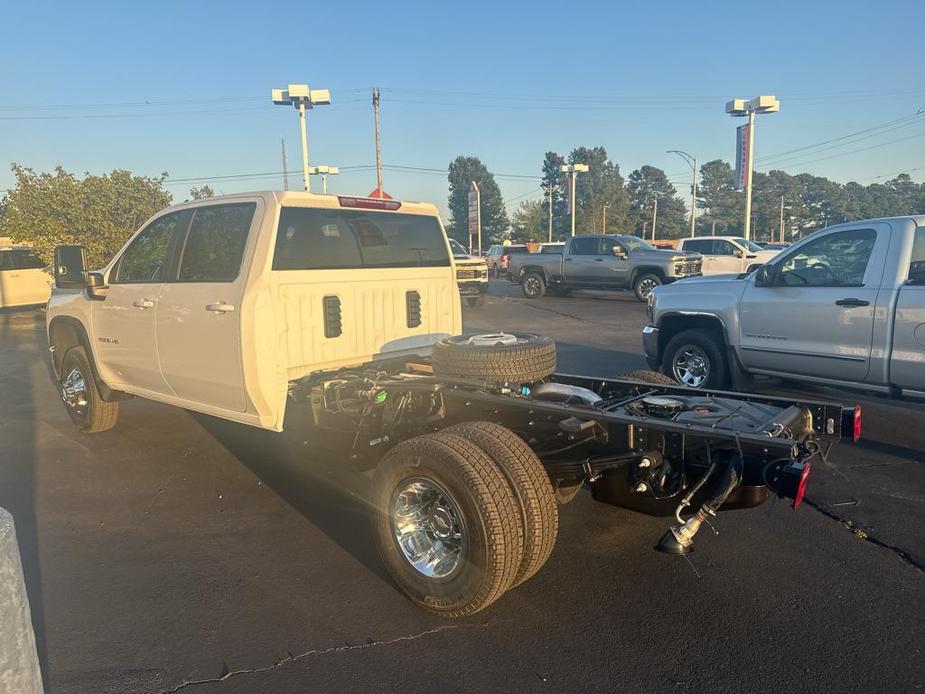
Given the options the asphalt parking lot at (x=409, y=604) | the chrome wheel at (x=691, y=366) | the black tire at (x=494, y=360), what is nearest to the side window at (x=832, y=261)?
the chrome wheel at (x=691, y=366)

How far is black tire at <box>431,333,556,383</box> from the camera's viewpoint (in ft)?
13.7

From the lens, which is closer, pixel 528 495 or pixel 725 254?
pixel 528 495

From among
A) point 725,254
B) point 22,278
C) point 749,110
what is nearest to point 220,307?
point 22,278

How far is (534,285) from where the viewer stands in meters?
23.1

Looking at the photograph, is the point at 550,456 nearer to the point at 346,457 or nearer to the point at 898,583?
the point at 346,457

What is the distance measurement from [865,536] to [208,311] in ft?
14.5

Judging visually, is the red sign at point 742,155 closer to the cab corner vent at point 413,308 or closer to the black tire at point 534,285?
the black tire at point 534,285

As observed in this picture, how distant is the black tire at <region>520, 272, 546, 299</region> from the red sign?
2063cm

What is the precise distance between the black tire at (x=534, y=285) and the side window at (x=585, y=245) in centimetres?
146

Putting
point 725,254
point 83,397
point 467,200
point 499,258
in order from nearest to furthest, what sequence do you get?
point 83,397
point 725,254
point 499,258
point 467,200

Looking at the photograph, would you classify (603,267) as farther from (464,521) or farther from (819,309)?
(464,521)

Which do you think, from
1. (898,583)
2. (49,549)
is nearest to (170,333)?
(49,549)

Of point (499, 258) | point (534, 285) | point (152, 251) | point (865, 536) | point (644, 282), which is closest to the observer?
point (865, 536)

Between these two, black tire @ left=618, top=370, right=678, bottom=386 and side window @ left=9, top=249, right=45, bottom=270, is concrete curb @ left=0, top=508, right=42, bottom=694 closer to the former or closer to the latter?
black tire @ left=618, top=370, right=678, bottom=386
